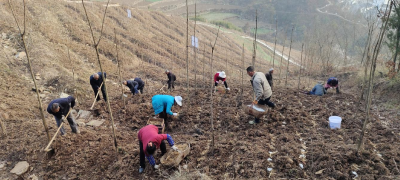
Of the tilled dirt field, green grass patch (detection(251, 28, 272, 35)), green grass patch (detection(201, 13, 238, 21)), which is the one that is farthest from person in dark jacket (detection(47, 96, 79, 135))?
green grass patch (detection(251, 28, 272, 35))

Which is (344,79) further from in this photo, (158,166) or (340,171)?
(158,166)

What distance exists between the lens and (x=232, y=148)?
414cm

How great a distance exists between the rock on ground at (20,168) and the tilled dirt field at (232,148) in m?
0.09

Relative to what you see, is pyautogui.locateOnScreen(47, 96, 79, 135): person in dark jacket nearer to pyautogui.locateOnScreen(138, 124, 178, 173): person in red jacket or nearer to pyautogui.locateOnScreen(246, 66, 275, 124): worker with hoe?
pyautogui.locateOnScreen(138, 124, 178, 173): person in red jacket

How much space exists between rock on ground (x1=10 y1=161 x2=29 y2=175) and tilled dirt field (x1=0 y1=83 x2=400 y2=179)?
0.28 ft

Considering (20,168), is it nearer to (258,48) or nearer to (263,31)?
(258,48)

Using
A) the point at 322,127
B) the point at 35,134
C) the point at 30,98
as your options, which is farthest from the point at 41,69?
the point at 322,127

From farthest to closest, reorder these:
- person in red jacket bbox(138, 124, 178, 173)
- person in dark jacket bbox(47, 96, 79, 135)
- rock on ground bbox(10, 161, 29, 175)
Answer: person in dark jacket bbox(47, 96, 79, 135), rock on ground bbox(10, 161, 29, 175), person in red jacket bbox(138, 124, 178, 173)

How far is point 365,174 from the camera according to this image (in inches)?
131

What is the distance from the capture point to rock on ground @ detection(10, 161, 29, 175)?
3975mm

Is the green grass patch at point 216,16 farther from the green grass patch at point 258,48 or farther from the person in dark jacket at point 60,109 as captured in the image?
the person in dark jacket at point 60,109

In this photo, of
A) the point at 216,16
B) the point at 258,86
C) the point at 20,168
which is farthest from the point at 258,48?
the point at 20,168

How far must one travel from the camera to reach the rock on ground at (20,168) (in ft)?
13.0

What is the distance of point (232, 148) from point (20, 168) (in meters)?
3.85
